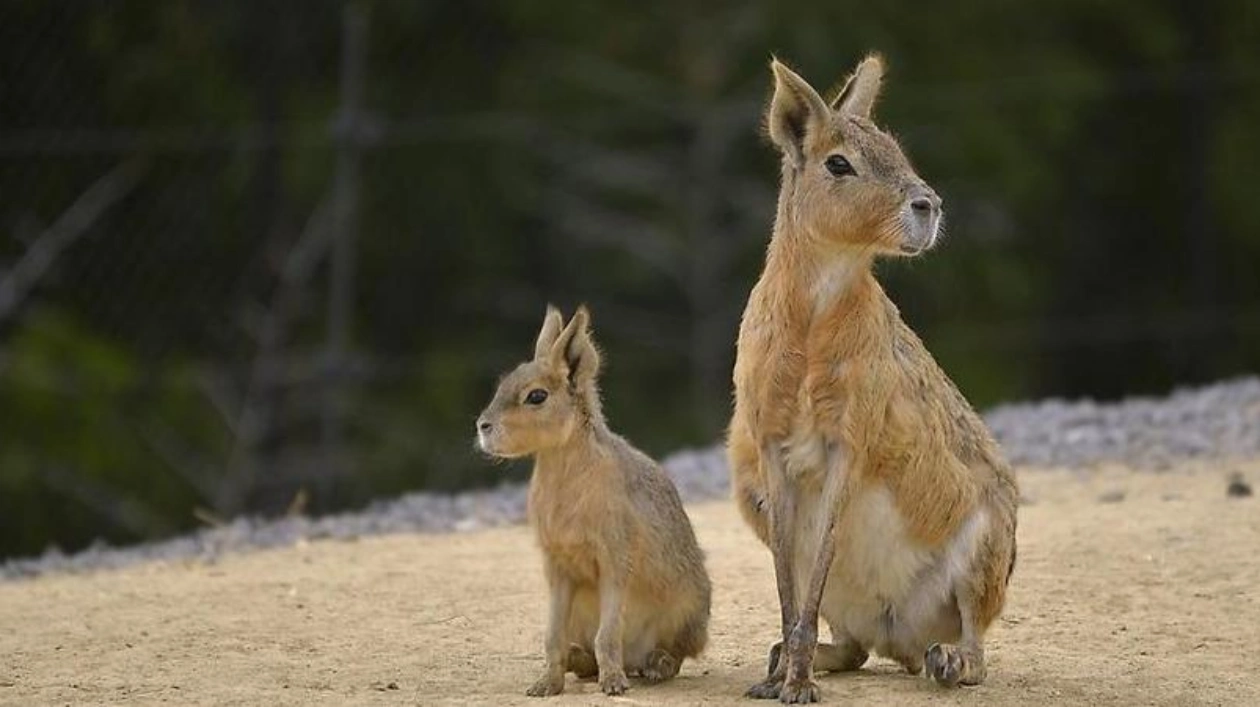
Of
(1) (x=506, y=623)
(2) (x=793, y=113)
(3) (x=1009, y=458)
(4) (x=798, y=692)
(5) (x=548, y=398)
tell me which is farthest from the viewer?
(3) (x=1009, y=458)

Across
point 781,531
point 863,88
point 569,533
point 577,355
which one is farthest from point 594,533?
point 863,88

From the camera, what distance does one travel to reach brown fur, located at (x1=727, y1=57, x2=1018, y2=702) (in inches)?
301

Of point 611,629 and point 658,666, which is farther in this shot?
point 658,666

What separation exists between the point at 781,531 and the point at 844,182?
1.00 metres

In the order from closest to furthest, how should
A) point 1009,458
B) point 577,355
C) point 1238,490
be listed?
point 577,355, point 1238,490, point 1009,458

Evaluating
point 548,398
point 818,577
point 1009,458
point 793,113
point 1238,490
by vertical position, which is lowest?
point 818,577

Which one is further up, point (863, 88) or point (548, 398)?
point (863, 88)

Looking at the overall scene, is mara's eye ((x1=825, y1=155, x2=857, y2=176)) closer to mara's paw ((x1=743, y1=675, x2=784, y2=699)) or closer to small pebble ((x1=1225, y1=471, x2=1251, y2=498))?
mara's paw ((x1=743, y1=675, x2=784, y2=699))

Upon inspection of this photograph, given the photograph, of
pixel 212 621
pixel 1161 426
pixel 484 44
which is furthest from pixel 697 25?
pixel 212 621

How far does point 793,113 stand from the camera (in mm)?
7855

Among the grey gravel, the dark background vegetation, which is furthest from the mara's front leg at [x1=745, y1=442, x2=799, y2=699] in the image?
the dark background vegetation

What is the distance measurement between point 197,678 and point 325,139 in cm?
851

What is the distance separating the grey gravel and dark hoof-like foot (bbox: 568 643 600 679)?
118 inches

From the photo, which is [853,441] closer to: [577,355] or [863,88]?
[577,355]
